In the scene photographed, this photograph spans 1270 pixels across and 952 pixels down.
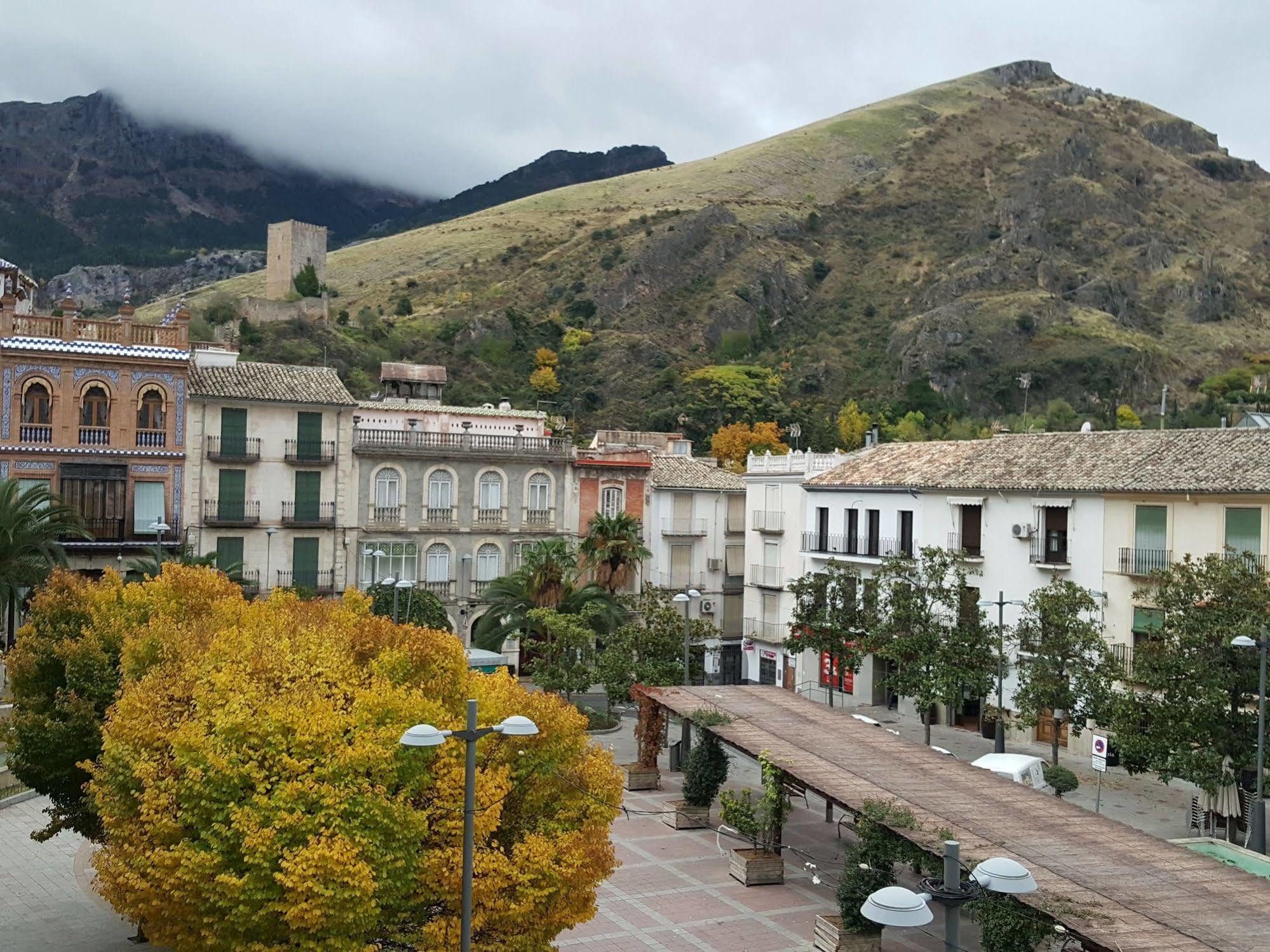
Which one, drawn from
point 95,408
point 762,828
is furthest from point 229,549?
point 762,828

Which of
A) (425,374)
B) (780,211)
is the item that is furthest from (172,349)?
(780,211)

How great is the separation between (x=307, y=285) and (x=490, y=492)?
6093 cm

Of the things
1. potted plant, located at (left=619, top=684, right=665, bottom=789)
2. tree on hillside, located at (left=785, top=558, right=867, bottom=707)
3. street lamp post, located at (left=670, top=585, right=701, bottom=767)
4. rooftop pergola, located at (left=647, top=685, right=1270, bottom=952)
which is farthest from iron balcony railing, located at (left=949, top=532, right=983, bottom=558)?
rooftop pergola, located at (left=647, top=685, right=1270, bottom=952)

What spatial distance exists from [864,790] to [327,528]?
31.2 m

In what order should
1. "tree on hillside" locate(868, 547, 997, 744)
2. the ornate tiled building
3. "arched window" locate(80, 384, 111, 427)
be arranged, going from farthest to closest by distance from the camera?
"arched window" locate(80, 384, 111, 427) → the ornate tiled building → "tree on hillside" locate(868, 547, 997, 744)

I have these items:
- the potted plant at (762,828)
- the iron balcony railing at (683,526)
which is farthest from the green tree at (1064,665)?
the iron balcony railing at (683,526)

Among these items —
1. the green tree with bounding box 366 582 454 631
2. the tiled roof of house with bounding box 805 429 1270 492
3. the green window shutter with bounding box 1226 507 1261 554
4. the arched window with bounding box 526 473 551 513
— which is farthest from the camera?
the arched window with bounding box 526 473 551 513

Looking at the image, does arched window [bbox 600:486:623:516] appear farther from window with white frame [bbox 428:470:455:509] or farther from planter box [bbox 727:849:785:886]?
planter box [bbox 727:849:785:886]

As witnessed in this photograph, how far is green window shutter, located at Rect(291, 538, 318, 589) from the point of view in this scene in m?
46.1

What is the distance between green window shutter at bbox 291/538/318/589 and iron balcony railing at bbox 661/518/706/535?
47.9ft

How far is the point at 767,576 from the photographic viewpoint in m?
49.5

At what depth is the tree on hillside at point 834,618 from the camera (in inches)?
1529

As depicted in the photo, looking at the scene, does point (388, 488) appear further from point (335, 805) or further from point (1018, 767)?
point (335, 805)

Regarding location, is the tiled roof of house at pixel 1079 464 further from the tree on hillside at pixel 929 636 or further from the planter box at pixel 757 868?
the planter box at pixel 757 868
